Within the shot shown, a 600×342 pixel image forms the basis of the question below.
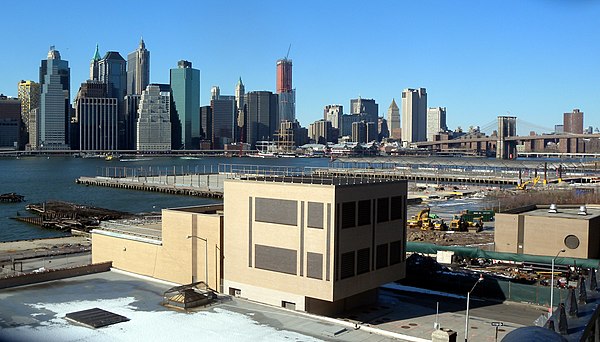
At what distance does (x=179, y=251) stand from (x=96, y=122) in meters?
139

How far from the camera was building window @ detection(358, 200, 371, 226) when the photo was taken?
12766 mm

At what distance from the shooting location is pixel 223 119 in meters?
178

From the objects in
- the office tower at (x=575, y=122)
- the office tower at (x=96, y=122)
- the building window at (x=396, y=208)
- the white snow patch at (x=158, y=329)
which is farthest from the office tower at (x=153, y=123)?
the white snow patch at (x=158, y=329)

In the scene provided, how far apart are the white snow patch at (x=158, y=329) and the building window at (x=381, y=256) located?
380cm

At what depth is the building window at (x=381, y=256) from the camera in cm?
1329

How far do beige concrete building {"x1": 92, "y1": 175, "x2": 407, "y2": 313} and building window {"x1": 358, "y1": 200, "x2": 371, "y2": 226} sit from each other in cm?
2

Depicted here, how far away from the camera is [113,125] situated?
5802 inches

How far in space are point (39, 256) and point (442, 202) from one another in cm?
2760

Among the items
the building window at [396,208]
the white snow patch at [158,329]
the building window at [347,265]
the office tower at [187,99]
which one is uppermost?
the office tower at [187,99]

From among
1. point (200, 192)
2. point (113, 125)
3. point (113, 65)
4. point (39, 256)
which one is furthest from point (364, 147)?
point (39, 256)

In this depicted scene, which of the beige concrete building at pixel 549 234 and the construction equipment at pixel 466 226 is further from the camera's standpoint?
the construction equipment at pixel 466 226

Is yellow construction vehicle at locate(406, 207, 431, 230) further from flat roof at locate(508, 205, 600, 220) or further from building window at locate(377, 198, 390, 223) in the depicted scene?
building window at locate(377, 198, 390, 223)

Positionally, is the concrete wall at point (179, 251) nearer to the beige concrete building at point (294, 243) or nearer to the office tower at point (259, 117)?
the beige concrete building at point (294, 243)

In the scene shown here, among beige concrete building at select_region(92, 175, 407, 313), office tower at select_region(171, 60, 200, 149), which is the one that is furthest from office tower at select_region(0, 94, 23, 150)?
beige concrete building at select_region(92, 175, 407, 313)
